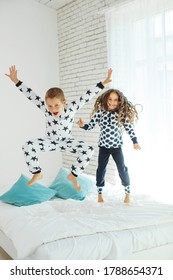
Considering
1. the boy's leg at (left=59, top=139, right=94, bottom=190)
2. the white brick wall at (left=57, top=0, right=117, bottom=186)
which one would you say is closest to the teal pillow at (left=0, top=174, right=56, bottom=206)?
the boy's leg at (left=59, top=139, right=94, bottom=190)

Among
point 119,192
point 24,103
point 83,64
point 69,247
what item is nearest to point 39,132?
point 24,103

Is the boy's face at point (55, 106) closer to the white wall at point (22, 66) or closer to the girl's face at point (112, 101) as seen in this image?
the girl's face at point (112, 101)

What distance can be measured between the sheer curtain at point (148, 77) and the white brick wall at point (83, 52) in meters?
0.43

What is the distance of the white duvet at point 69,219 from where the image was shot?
2.86 metres

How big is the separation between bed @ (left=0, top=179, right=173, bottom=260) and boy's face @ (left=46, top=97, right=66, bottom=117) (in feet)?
2.88

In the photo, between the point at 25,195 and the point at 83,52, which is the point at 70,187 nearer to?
the point at 25,195

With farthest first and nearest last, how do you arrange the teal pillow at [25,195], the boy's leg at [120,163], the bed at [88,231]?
the teal pillow at [25,195], the boy's leg at [120,163], the bed at [88,231]

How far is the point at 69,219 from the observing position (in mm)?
3137

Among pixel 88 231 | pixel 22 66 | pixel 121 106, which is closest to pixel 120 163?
pixel 121 106

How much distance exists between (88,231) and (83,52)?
3.07 metres

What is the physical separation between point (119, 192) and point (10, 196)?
1.10 m

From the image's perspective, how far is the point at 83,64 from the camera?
17.6 feet

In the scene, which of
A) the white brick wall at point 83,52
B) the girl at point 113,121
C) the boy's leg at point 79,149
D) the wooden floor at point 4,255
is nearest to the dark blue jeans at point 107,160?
the girl at point 113,121

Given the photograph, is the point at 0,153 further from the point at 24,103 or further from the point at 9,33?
the point at 9,33
